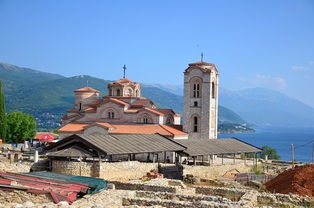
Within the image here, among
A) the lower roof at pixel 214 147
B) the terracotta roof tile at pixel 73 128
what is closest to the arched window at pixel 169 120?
the lower roof at pixel 214 147

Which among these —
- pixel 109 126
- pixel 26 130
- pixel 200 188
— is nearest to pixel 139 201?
pixel 200 188

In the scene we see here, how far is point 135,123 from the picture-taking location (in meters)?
42.3

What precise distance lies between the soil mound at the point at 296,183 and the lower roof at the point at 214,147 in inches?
328

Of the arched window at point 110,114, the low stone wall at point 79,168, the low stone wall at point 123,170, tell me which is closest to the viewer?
the low stone wall at point 79,168

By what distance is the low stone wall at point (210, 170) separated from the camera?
28.5 metres

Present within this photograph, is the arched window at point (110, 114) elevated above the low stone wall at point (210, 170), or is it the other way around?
the arched window at point (110, 114)

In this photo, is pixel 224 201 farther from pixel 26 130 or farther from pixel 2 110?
pixel 26 130

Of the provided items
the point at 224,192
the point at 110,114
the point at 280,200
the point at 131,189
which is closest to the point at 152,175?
the point at 131,189

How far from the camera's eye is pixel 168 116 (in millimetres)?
43000

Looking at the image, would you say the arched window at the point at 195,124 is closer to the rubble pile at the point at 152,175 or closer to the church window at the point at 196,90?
the church window at the point at 196,90

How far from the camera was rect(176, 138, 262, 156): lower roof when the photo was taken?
31203mm

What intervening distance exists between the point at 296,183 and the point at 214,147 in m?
13.5

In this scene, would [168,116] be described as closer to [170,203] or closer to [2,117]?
[2,117]

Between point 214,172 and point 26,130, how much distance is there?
30.9 m
